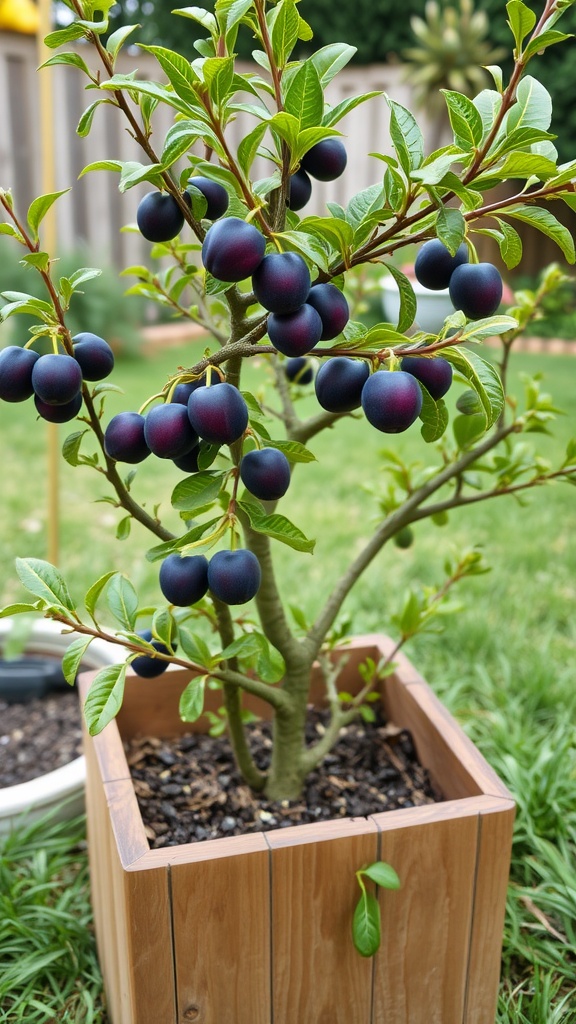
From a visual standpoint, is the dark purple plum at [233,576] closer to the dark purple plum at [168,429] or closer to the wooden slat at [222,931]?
the dark purple plum at [168,429]

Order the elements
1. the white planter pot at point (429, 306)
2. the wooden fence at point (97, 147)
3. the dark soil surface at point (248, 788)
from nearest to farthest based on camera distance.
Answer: the dark soil surface at point (248, 788), the white planter pot at point (429, 306), the wooden fence at point (97, 147)

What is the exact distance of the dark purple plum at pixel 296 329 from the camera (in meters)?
0.69

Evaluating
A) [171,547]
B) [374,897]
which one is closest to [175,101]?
[171,547]

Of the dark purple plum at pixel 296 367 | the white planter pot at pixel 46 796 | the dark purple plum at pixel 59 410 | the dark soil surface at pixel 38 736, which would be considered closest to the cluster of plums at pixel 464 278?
the dark purple plum at pixel 59 410

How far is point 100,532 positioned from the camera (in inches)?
109

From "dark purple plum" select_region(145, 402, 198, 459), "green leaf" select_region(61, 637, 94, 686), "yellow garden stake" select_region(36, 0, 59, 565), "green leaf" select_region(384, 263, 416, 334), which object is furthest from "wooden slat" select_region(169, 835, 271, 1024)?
"yellow garden stake" select_region(36, 0, 59, 565)

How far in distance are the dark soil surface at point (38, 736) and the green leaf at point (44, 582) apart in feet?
2.52

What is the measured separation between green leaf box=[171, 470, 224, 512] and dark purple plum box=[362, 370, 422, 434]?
0.62 feet

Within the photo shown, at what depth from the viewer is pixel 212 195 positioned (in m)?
0.83

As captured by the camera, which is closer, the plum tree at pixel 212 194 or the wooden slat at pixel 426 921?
the plum tree at pixel 212 194

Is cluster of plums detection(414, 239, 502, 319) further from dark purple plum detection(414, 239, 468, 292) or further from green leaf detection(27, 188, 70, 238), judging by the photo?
green leaf detection(27, 188, 70, 238)

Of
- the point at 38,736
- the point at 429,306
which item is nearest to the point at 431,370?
the point at 38,736

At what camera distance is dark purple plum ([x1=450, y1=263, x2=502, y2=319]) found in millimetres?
709

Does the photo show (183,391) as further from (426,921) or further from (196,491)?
(426,921)
